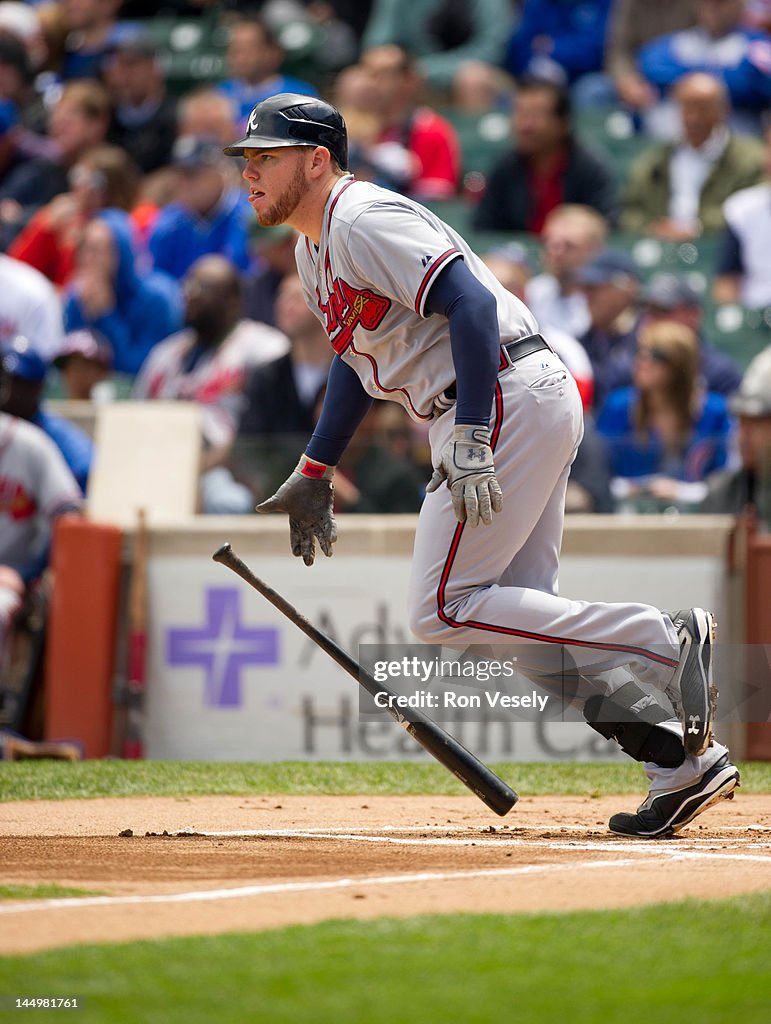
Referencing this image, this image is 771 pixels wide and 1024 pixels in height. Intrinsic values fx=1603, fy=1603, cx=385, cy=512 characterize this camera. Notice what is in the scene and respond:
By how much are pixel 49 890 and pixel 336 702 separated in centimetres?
379

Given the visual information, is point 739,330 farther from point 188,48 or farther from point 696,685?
point 188,48

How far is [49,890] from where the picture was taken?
11.4ft

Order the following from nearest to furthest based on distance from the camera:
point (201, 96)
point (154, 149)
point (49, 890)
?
point (49, 890) < point (201, 96) < point (154, 149)

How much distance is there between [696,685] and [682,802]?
37cm

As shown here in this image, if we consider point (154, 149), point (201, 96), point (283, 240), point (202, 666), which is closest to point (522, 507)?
point (202, 666)

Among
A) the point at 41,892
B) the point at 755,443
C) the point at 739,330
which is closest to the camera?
the point at 41,892

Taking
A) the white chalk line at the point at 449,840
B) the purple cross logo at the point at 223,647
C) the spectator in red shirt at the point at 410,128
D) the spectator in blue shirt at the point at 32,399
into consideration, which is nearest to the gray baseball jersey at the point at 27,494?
the spectator in blue shirt at the point at 32,399

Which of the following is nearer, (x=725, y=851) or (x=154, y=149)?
(x=725, y=851)

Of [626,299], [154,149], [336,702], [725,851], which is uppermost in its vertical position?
[154,149]

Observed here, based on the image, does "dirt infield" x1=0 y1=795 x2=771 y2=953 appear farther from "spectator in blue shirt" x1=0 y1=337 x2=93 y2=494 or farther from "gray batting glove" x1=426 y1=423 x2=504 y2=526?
"spectator in blue shirt" x1=0 y1=337 x2=93 y2=494

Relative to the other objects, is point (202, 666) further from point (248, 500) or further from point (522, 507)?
point (522, 507)

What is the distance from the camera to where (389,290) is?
13.8 ft

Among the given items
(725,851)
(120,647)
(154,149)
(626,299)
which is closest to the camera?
(725,851)

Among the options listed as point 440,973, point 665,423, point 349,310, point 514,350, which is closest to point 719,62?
point 665,423
